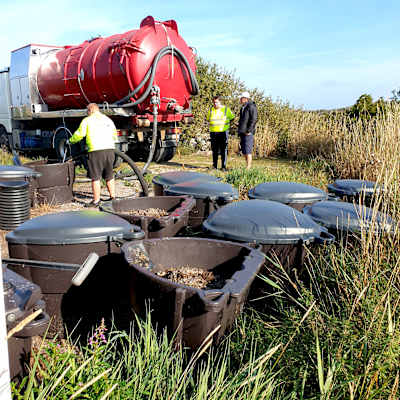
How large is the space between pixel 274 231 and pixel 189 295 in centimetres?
Answer: 103

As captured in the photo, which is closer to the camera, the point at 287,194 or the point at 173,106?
the point at 287,194

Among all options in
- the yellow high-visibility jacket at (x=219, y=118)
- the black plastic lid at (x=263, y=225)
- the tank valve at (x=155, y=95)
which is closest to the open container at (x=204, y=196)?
the black plastic lid at (x=263, y=225)

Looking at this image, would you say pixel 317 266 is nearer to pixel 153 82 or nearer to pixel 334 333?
pixel 334 333

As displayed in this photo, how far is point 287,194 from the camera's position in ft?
12.1

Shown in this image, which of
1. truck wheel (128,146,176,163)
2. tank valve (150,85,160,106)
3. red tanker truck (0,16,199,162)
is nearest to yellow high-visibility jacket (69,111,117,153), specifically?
red tanker truck (0,16,199,162)

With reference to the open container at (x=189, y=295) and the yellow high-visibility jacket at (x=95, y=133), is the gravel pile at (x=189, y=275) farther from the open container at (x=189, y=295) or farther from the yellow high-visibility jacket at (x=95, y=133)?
the yellow high-visibility jacket at (x=95, y=133)

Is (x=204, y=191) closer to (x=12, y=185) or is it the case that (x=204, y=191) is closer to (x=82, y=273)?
(x=82, y=273)

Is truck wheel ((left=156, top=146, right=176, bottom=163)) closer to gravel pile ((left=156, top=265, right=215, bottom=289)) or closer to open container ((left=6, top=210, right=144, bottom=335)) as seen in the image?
open container ((left=6, top=210, right=144, bottom=335))

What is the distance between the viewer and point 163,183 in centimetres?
429

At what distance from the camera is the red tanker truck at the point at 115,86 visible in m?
7.72

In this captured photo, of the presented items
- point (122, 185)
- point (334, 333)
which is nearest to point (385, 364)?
point (334, 333)

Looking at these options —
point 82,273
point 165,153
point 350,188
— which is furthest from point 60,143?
point 82,273

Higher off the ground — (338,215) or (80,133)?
(80,133)

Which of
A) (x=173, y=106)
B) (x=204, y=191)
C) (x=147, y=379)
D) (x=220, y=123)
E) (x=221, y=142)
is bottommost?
(x=147, y=379)
